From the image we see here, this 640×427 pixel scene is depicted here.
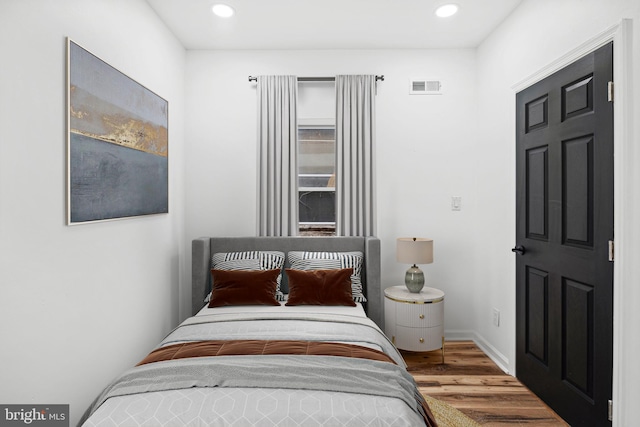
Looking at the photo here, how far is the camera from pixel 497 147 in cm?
326

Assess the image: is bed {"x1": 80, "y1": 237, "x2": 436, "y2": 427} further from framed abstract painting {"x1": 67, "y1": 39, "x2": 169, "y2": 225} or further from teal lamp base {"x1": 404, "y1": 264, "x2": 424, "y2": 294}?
framed abstract painting {"x1": 67, "y1": 39, "x2": 169, "y2": 225}

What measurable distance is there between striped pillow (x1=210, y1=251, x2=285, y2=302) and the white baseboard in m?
1.69

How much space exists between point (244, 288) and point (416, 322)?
138cm

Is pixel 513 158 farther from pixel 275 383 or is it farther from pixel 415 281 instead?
pixel 275 383

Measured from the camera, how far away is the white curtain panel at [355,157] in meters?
3.64

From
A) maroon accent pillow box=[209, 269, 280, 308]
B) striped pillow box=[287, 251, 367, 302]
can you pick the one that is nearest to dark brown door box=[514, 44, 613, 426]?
striped pillow box=[287, 251, 367, 302]

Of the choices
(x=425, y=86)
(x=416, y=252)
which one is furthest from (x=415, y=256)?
(x=425, y=86)

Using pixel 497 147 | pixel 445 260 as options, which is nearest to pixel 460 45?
pixel 497 147

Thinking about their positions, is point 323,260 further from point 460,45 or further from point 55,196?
point 460,45

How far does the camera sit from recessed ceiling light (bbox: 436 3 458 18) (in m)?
2.92

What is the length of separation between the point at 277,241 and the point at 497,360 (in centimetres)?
205

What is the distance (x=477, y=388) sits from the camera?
2803 millimetres

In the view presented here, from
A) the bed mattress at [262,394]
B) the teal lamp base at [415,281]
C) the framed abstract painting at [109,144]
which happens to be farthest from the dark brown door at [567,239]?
the framed abstract painting at [109,144]
